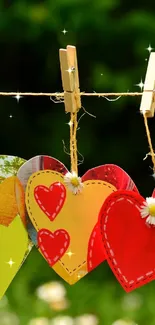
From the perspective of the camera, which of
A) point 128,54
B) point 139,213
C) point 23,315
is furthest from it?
point 23,315

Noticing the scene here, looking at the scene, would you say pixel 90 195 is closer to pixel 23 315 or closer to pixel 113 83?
pixel 113 83

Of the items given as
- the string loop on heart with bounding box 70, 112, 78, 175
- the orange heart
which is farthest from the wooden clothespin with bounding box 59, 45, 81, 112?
the orange heart

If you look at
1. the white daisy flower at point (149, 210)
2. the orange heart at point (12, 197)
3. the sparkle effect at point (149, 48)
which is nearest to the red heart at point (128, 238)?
the white daisy flower at point (149, 210)

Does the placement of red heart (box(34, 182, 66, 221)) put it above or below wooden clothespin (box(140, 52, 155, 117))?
below

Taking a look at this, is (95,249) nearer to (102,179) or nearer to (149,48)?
(102,179)

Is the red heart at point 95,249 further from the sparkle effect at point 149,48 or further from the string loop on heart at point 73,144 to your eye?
the sparkle effect at point 149,48

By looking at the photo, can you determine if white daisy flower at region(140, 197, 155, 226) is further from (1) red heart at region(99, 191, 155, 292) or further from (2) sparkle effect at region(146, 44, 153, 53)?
(2) sparkle effect at region(146, 44, 153, 53)

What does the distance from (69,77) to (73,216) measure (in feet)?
0.58

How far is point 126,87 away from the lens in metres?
1.09

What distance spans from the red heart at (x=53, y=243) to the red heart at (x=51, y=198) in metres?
0.02

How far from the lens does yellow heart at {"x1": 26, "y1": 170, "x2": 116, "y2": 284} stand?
64 cm

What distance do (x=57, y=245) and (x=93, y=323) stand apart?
57cm

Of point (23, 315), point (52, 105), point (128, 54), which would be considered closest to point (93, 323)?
point (23, 315)

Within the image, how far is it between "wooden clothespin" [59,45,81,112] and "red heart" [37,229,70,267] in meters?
0.16
